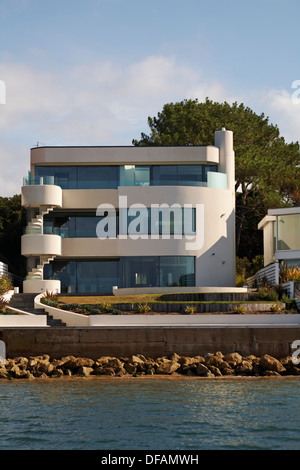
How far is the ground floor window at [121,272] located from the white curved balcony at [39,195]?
4.07m

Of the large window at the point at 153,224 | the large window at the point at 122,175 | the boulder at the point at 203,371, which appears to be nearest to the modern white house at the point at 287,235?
the large window at the point at 153,224

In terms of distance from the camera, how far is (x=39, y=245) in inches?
1893

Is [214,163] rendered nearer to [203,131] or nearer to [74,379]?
[203,131]

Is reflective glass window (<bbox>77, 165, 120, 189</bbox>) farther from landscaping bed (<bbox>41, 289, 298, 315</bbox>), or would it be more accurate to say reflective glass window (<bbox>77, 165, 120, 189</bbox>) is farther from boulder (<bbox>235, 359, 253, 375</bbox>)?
boulder (<bbox>235, 359, 253, 375</bbox>)

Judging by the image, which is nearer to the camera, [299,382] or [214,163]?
[299,382]

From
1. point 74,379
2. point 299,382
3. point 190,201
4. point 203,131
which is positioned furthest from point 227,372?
point 203,131

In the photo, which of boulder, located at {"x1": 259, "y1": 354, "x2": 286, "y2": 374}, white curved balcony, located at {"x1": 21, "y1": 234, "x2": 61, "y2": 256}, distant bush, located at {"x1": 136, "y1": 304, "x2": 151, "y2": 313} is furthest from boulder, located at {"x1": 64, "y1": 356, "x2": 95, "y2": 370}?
white curved balcony, located at {"x1": 21, "y1": 234, "x2": 61, "y2": 256}

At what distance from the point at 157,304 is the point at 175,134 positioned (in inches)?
1040

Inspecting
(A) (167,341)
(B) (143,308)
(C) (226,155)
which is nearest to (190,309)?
(B) (143,308)

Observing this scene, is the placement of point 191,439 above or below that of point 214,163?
below

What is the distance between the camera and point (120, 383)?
93.2 feet

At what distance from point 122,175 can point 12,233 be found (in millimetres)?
14397

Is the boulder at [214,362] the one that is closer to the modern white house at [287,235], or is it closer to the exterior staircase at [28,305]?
the exterior staircase at [28,305]
